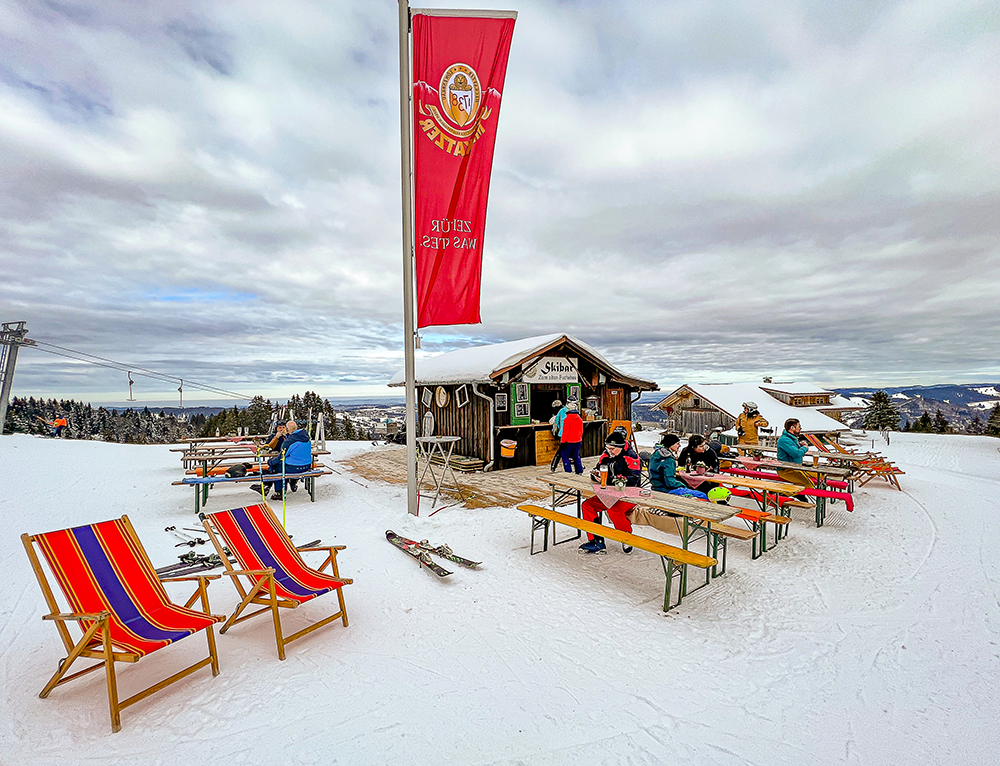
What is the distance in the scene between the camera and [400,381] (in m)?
15.7

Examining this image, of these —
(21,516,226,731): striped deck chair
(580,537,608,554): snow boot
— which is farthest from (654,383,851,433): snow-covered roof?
(21,516,226,731): striped deck chair

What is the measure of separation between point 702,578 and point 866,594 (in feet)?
5.13

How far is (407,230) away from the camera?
727 centimetres

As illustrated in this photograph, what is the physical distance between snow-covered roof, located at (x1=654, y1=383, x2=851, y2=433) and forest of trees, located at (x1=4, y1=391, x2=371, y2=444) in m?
22.5

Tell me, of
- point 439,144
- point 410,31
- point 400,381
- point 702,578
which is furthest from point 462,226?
point 400,381

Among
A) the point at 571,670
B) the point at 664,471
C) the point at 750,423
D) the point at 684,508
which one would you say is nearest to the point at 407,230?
the point at 664,471

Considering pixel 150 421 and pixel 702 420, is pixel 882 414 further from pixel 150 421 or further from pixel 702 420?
pixel 150 421

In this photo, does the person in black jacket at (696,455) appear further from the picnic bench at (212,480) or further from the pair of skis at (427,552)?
the picnic bench at (212,480)

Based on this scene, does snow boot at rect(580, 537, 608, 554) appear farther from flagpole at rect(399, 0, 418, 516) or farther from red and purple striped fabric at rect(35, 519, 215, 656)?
red and purple striped fabric at rect(35, 519, 215, 656)

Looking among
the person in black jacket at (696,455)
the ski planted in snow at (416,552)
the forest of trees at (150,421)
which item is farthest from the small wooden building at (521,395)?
the forest of trees at (150,421)

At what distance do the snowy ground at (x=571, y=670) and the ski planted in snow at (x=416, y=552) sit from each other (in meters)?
0.11

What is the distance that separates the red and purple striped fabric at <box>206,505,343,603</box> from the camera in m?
3.79

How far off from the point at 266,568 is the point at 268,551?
0.83 feet

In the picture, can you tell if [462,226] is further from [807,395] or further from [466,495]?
[807,395]
